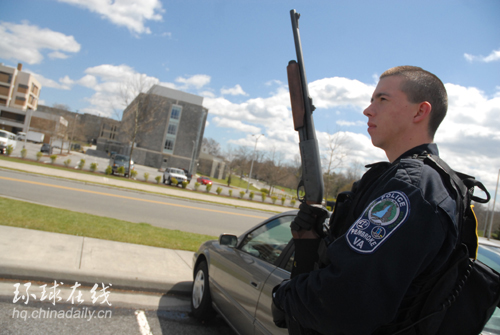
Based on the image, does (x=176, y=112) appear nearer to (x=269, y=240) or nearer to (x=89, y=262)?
(x=89, y=262)

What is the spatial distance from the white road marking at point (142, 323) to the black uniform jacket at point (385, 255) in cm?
295

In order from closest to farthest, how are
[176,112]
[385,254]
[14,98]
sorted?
[385,254] < [176,112] < [14,98]

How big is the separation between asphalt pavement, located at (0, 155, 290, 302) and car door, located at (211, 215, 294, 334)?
128 centimetres

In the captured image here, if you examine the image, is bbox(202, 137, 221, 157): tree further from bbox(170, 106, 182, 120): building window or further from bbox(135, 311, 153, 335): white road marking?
bbox(135, 311, 153, 335): white road marking

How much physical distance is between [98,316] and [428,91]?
13.0 ft

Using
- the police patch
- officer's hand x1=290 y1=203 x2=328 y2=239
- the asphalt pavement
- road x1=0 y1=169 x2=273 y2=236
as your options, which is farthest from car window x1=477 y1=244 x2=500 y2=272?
road x1=0 y1=169 x2=273 y2=236

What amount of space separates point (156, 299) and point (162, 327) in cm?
79

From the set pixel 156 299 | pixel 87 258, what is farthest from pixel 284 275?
pixel 87 258

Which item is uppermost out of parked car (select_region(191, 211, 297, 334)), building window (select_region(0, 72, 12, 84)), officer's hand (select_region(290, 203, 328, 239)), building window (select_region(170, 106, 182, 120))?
building window (select_region(0, 72, 12, 84))

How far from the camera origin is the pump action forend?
1.94 meters

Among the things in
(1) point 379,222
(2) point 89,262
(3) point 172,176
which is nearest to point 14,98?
(3) point 172,176

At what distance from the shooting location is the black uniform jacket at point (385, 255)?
1.14 m

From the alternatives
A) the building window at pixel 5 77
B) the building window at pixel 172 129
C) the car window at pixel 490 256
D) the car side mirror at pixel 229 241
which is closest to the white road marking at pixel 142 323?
the car side mirror at pixel 229 241

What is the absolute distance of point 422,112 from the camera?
1.51 m
